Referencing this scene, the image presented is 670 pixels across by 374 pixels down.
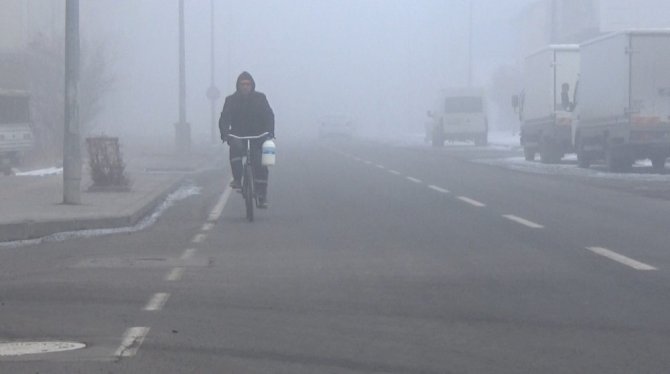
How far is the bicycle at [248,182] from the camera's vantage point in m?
16.3

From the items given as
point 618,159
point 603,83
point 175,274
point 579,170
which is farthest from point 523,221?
point 579,170

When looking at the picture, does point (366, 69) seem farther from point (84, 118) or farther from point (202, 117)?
point (84, 118)

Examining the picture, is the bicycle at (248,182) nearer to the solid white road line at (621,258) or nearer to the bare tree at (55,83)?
the solid white road line at (621,258)

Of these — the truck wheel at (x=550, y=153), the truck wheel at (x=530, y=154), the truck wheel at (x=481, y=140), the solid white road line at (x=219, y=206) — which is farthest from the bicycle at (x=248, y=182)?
the truck wheel at (x=481, y=140)

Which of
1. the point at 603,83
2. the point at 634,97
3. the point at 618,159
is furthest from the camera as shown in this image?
the point at 603,83

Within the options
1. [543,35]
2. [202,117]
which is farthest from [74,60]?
[202,117]

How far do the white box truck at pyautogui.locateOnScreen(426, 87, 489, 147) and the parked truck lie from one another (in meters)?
26.0

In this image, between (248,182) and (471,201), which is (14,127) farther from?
(248,182)

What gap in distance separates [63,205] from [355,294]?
8.71 meters

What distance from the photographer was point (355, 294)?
9.74 m

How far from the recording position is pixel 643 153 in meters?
29.2

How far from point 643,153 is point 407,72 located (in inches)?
4280

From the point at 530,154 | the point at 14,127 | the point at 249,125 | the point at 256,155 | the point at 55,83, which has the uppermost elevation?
the point at 55,83

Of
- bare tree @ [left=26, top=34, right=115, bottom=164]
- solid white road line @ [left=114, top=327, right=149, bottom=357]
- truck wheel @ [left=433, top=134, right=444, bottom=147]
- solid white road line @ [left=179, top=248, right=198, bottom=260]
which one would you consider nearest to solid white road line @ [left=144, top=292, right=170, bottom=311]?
solid white road line @ [left=114, top=327, right=149, bottom=357]
